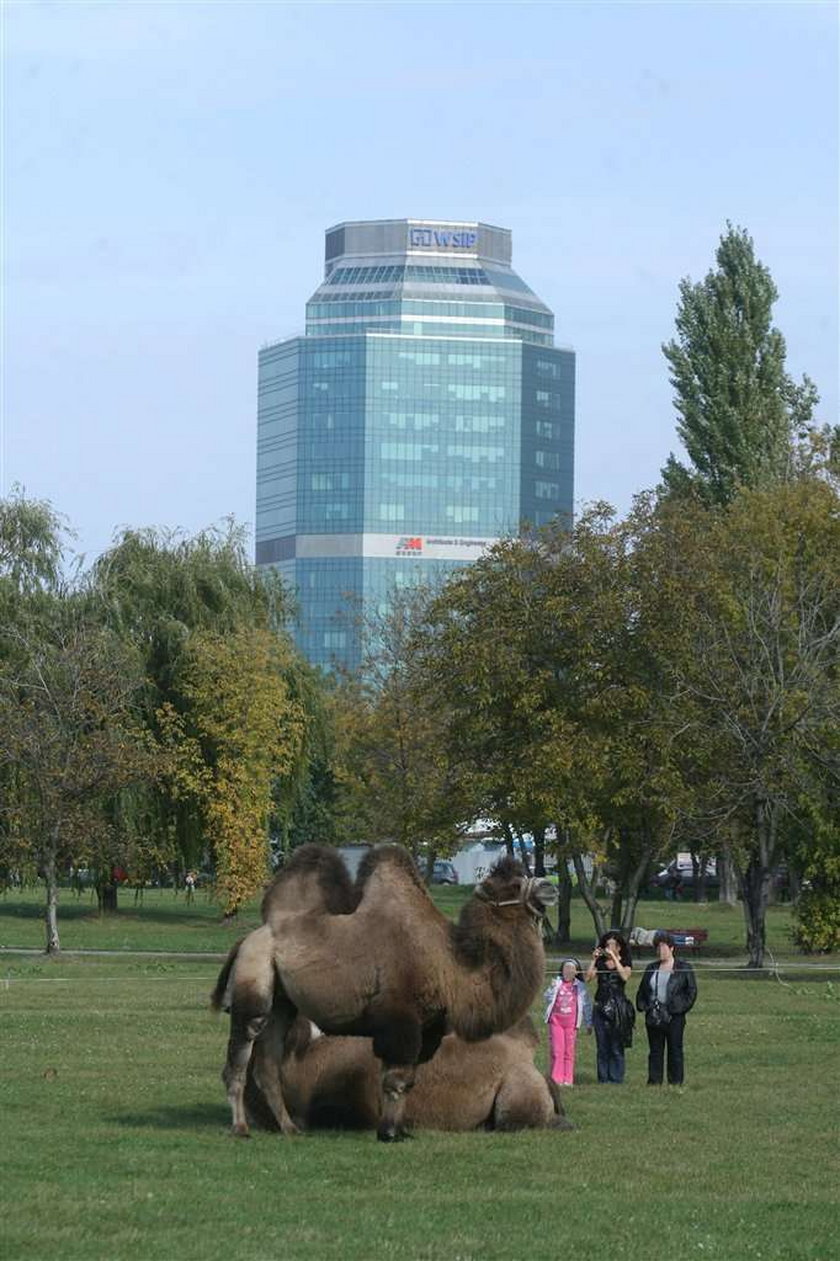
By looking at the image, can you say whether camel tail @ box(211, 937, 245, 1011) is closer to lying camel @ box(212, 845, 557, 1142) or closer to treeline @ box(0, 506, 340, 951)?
lying camel @ box(212, 845, 557, 1142)

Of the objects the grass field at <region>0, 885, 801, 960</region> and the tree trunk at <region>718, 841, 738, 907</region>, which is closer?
the grass field at <region>0, 885, 801, 960</region>

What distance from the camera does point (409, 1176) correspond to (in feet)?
44.1

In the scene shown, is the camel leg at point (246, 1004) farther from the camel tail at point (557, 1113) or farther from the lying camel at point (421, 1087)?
the camel tail at point (557, 1113)

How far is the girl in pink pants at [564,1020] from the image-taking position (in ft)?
64.9

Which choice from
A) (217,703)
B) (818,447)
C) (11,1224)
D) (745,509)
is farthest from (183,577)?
(11,1224)

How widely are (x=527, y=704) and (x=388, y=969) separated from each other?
31684 mm

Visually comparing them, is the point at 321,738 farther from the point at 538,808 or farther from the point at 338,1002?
the point at 338,1002

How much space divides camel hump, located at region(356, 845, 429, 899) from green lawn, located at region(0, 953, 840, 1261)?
1759mm

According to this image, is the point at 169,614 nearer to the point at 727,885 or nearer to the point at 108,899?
the point at 108,899

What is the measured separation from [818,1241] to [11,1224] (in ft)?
13.9

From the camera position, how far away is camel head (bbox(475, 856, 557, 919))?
14.8 m

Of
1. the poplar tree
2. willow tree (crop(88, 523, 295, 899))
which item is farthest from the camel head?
the poplar tree

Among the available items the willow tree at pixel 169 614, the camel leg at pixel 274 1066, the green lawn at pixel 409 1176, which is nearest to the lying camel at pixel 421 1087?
the camel leg at pixel 274 1066

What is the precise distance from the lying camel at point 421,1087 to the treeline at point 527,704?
93.1 ft
